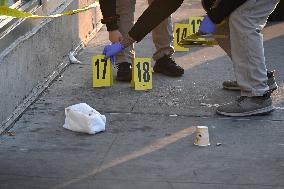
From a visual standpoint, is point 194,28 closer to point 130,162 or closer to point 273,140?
point 273,140

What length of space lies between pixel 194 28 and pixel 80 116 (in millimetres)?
2528

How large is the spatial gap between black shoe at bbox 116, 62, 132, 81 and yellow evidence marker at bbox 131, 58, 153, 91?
21 cm

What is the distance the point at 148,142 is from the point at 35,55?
1.41 metres

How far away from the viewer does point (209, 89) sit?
5848 mm

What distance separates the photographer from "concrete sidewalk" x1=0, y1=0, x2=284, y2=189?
13.5 feet

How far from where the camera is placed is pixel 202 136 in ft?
15.1

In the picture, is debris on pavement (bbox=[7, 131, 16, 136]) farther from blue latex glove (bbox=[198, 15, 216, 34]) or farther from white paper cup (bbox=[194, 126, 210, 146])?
blue latex glove (bbox=[198, 15, 216, 34])

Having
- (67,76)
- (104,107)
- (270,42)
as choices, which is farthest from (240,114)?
(270,42)

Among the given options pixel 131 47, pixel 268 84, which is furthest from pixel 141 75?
pixel 268 84

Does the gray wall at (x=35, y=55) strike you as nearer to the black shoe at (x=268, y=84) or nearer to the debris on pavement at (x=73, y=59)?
the debris on pavement at (x=73, y=59)

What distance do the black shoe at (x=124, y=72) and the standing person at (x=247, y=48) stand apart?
1.03m

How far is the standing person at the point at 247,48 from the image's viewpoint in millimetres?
5039

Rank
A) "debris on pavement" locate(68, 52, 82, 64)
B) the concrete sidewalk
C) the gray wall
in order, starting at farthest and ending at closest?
1. "debris on pavement" locate(68, 52, 82, 64)
2. the gray wall
3. the concrete sidewalk

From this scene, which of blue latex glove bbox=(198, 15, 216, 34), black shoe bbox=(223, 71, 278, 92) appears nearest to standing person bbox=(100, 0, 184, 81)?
black shoe bbox=(223, 71, 278, 92)
